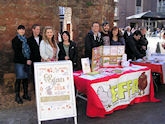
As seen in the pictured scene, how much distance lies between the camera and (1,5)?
485 cm

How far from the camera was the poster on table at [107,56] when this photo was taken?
4203 mm

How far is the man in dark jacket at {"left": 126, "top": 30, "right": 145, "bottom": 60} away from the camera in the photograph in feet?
17.8

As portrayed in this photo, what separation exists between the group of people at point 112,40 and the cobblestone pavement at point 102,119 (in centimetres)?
137

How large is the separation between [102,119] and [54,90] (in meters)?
1.19

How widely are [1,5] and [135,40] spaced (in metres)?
3.58

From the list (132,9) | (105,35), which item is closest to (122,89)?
(105,35)

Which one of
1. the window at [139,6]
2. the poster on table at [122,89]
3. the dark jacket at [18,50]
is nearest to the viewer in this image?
the poster on table at [122,89]

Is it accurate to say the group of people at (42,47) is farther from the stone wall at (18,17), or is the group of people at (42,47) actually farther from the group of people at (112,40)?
the stone wall at (18,17)

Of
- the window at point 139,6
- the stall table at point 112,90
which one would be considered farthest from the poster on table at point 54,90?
the window at point 139,6

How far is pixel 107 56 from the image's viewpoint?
4.46 meters

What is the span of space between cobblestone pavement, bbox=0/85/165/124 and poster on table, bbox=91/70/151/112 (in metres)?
0.21

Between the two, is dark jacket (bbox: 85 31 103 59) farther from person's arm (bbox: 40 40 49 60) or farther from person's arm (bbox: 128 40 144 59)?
person's arm (bbox: 128 40 144 59)

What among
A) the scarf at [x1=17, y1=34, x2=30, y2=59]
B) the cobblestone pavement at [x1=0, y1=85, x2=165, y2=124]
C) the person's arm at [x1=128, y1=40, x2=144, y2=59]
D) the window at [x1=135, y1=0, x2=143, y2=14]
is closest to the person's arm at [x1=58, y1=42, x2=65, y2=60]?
the scarf at [x1=17, y1=34, x2=30, y2=59]

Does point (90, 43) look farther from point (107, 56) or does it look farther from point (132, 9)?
point (132, 9)
